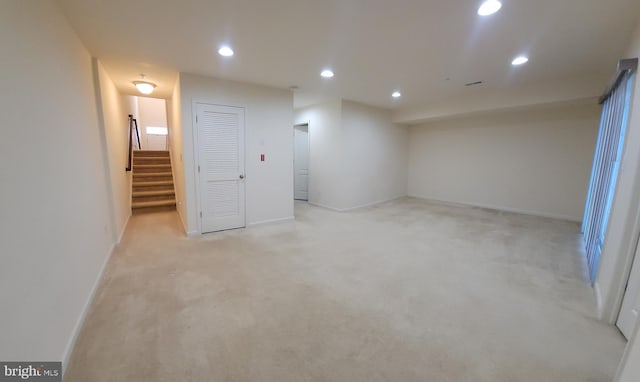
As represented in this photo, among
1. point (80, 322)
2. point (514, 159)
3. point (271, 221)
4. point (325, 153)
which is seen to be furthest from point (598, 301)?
point (325, 153)

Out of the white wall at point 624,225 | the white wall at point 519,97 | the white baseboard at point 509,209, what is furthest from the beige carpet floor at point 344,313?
the white wall at point 519,97

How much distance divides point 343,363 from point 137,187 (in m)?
6.40

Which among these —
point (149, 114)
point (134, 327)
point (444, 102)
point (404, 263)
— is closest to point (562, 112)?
point (444, 102)

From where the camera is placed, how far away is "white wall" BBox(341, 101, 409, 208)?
572cm

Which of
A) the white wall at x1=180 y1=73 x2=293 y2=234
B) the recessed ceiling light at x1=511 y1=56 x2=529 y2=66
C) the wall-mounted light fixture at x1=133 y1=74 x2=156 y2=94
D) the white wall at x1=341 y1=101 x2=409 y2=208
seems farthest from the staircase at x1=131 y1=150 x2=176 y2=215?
the recessed ceiling light at x1=511 y1=56 x2=529 y2=66

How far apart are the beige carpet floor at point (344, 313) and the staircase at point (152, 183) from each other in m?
2.01

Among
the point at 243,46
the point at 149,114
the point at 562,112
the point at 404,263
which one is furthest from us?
the point at 149,114

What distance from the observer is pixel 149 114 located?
9.18m

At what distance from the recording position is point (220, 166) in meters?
4.12

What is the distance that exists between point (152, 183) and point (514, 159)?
850 centimetres

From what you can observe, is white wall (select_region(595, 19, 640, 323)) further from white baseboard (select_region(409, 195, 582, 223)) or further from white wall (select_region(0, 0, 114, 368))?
white wall (select_region(0, 0, 114, 368))

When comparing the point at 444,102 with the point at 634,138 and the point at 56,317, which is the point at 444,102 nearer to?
the point at 634,138

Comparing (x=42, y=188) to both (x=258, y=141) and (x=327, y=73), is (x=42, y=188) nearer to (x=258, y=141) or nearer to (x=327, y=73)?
(x=258, y=141)

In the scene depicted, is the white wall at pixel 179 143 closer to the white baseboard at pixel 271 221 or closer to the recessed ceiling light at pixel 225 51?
the white baseboard at pixel 271 221
